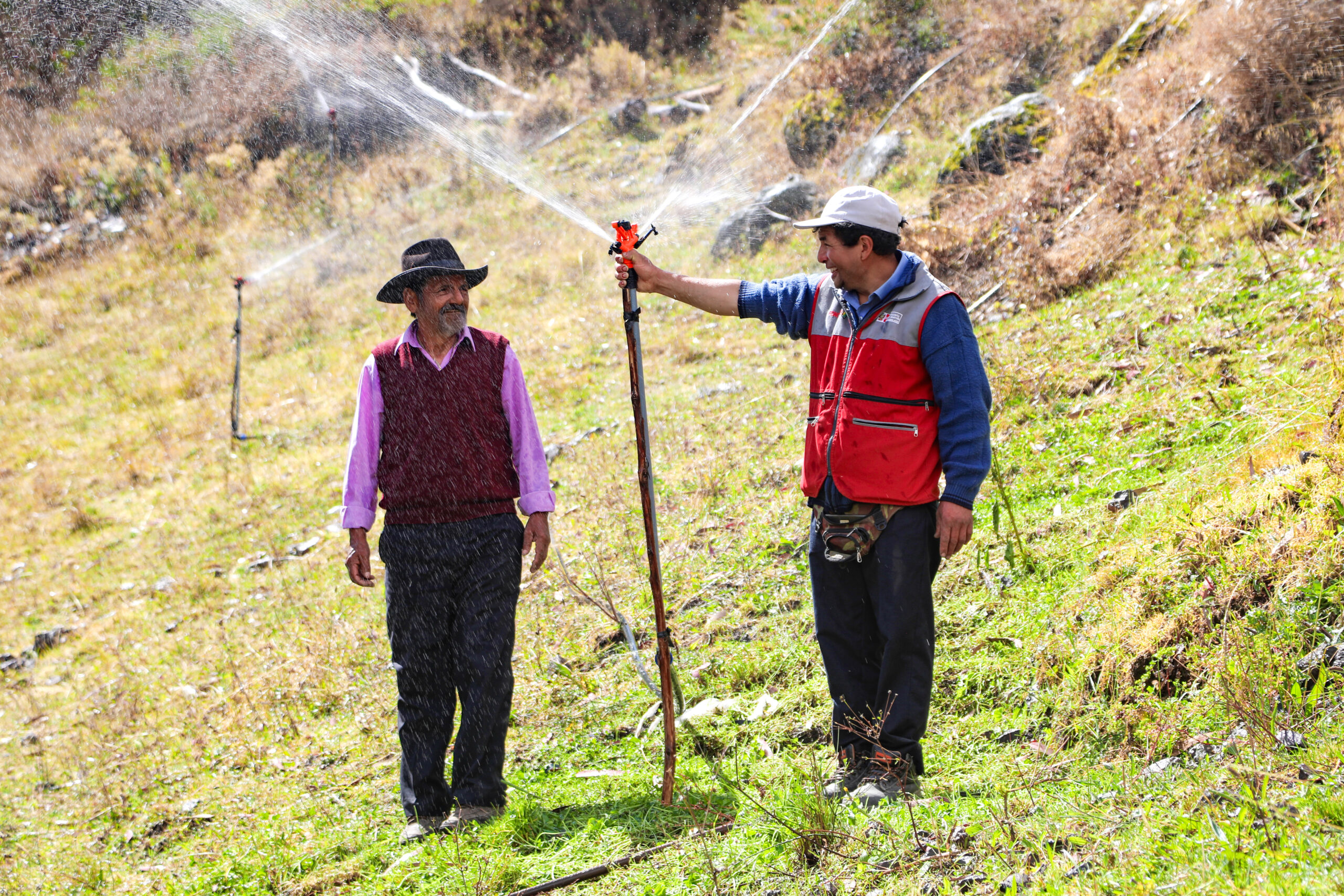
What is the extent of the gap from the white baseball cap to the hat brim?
4.41 feet

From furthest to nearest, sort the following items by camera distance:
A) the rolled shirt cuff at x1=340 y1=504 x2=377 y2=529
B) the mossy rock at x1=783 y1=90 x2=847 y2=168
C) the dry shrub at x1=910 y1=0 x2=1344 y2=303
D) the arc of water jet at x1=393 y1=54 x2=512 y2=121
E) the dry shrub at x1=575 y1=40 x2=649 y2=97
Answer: the arc of water jet at x1=393 y1=54 x2=512 y2=121, the dry shrub at x1=575 y1=40 x2=649 y2=97, the mossy rock at x1=783 y1=90 x2=847 y2=168, the dry shrub at x1=910 y1=0 x2=1344 y2=303, the rolled shirt cuff at x1=340 y1=504 x2=377 y2=529

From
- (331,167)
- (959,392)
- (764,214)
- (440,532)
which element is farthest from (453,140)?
(959,392)

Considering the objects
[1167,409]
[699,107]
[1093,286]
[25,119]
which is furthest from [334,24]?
[1167,409]

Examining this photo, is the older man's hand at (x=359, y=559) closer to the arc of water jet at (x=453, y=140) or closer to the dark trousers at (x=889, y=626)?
the dark trousers at (x=889, y=626)

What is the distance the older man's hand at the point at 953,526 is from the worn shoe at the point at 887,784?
675 mm

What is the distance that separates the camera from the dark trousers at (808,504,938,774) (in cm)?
315

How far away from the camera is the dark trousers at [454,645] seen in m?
3.71

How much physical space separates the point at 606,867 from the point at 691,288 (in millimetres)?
1986

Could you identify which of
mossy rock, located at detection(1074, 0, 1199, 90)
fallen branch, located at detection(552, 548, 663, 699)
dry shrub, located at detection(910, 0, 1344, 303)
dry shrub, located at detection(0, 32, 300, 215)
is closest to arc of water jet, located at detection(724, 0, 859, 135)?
mossy rock, located at detection(1074, 0, 1199, 90)

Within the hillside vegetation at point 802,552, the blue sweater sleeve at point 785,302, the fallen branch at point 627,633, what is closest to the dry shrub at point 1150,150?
the hillside vegetation at point 802,552

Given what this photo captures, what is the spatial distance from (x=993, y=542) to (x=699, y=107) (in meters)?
16.2

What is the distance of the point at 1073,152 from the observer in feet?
30.2

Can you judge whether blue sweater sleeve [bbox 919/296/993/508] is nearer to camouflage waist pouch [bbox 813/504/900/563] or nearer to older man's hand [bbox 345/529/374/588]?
camouflage waist pouch [bbox 813/504/900/563]

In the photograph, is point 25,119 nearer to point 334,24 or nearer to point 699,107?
point 334,24
